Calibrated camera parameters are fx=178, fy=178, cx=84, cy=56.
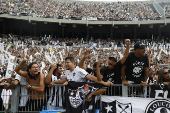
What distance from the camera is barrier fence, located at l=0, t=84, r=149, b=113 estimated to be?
4328 mm

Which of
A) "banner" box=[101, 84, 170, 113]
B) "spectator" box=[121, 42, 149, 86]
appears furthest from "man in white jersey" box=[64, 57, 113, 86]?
"spectator" box=[121, 42, 149, 86]

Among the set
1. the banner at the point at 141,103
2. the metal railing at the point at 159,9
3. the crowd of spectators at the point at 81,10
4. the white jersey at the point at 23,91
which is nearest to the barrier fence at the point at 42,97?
the white jersey at the point at 23,91

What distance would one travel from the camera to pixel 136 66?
14.2ft

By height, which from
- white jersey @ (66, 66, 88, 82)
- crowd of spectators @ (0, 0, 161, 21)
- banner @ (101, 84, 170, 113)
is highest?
crowd of spectators @ (0, 0, 161, 21)

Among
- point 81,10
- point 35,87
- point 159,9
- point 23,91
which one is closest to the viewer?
point 35,87

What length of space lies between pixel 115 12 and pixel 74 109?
104ft

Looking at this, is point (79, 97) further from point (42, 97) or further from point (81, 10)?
point (81, 10)

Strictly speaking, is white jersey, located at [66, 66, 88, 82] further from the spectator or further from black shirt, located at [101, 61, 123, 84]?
the spectator

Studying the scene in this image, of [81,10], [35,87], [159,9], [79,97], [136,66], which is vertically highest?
[159,9]

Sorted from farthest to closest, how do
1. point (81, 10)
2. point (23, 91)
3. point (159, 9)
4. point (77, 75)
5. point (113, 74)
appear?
point (81, 10), point (159, 9), point (113, 74), point (23, 91), point (77, 75)

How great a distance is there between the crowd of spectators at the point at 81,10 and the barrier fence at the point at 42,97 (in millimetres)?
25165

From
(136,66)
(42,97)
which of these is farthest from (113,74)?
(42,97)

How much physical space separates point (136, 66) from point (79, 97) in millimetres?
1574

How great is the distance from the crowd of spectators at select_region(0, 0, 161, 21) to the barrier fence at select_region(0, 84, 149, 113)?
991 inches
